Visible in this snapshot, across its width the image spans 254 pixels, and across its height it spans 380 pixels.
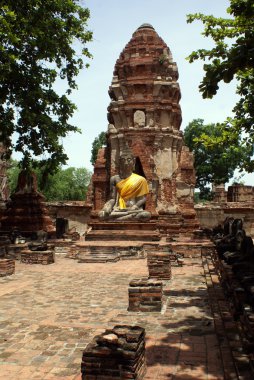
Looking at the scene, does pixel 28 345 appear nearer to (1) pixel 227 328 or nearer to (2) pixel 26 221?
(1) pixel 227 328

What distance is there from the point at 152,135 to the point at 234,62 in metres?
15.2

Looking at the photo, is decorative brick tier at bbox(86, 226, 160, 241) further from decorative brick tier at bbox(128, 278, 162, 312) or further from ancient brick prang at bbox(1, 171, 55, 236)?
decorative brick tier at bbox(128, 278, 162, 312)

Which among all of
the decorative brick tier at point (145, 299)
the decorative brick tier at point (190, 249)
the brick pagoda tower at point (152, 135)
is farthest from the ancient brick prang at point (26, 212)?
the decorative brick tier at point (145, 299)

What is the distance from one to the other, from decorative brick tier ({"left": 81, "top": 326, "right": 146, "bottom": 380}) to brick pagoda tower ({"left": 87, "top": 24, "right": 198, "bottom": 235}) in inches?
586

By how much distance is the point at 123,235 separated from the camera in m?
15.0

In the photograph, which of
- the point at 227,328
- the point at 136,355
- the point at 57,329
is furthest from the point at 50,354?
the point at 227,328

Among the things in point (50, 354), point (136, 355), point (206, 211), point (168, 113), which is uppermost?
point (168, 113)

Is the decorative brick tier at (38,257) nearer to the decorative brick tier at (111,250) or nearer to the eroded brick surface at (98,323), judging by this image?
the decorative brick tier at (111,250)

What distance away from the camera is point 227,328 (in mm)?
4891

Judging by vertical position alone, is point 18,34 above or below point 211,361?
above

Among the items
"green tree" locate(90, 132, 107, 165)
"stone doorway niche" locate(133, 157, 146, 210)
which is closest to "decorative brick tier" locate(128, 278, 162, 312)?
"stone doorway niche" locate(133, 157, 146, 210)

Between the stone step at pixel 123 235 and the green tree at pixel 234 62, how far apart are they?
4922mm

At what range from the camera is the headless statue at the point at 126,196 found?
51.1ft

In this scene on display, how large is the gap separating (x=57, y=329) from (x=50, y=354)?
2.79ft
